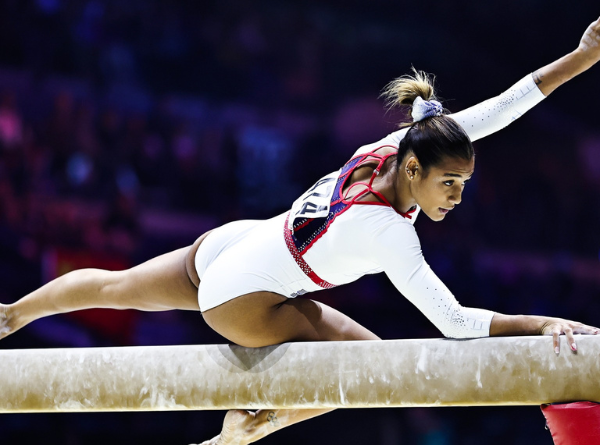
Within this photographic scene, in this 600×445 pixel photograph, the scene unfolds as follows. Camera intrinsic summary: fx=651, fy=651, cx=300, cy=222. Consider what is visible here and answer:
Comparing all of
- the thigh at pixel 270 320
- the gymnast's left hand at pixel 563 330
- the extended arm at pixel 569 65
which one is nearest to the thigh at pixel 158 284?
the thigh at pixel 270 320

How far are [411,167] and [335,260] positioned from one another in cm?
36

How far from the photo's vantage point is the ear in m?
1.93

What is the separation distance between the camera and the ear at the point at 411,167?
193 cm

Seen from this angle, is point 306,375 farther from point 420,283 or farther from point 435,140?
point 435,140

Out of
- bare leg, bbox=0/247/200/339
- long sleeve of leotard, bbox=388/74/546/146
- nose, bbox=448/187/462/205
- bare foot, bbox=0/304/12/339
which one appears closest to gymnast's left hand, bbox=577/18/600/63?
long sleeve of leotard, bbox=388/74/546/146

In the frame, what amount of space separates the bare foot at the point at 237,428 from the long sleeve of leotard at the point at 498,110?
3.61 feet

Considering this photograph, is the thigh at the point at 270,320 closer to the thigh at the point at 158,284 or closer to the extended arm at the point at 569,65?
the thigh at the point at 158,284

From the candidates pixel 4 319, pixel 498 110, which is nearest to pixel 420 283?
pixel 498 110

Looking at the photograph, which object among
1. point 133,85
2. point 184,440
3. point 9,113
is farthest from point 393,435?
point 9,113

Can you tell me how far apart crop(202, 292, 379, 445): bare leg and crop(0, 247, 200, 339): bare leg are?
7.7 inches

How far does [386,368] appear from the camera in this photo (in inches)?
78.5

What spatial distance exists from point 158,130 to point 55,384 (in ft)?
10.7

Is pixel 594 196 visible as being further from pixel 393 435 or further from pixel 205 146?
pixel 205 146

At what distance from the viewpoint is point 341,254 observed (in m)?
1.94
